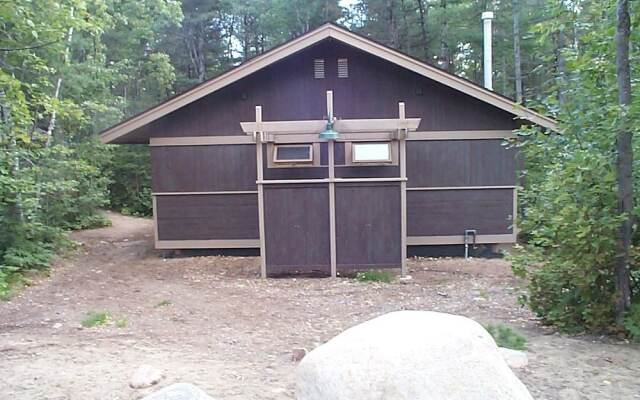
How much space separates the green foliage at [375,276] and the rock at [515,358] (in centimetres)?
419

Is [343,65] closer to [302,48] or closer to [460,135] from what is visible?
[302,48]

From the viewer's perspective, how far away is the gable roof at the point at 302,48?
31.8ft

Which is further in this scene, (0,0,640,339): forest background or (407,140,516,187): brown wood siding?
(407,140,516,187): brown wood siding

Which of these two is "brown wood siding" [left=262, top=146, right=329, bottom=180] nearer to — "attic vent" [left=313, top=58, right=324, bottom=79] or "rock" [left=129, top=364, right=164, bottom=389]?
"attic vent" [left=313, top=58, right=324, bottom=79]

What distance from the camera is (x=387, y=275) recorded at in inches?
336

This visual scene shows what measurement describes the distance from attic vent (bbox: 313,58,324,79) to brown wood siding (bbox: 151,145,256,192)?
191 cm

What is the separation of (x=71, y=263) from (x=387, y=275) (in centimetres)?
590

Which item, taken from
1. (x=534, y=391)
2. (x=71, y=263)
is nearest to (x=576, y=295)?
(x=534, y=391)

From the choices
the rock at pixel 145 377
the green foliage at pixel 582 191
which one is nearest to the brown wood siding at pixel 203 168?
the green foliage at pixel 582 191

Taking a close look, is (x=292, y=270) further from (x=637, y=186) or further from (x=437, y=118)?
(x=637, y=186)

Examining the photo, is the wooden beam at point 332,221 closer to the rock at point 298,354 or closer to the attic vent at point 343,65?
the attic vent at point 343,65

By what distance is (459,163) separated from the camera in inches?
416

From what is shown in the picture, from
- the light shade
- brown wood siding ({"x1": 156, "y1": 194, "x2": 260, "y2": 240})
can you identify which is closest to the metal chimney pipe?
the light shade

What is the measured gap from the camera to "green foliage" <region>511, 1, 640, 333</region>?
4.64m
